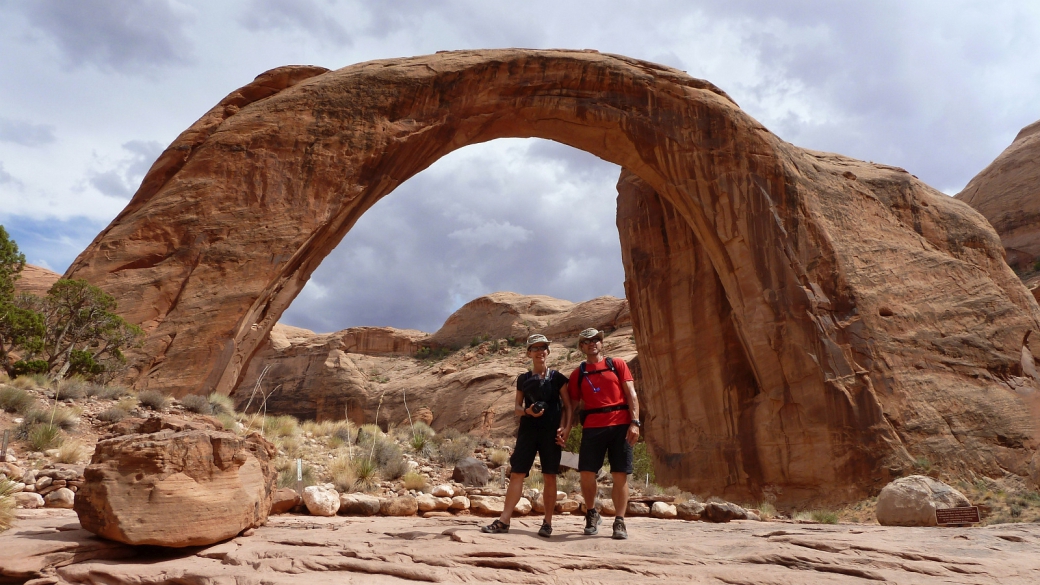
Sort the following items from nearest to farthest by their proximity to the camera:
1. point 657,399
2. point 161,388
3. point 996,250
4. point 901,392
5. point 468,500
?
1. point 468,500
2. point 161,388
3. point 901,392
4. point 996,250
5. point 657,399

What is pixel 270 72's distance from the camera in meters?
13.0

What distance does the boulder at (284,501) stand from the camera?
6102 millimetres

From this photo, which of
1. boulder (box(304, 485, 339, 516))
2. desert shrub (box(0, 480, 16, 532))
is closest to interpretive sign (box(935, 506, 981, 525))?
boulder (box(304, 485, 339, 516))

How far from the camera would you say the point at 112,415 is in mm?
8938

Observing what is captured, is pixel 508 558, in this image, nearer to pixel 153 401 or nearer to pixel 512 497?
pixel 512 497

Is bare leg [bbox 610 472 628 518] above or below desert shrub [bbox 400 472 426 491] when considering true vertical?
above

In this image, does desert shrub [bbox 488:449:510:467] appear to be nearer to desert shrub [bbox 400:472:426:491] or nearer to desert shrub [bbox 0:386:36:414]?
desert shrub [bbox 400:472:426:491]

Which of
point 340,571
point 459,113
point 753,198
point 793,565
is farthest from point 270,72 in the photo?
point 793,565

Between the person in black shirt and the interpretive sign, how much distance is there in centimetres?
426

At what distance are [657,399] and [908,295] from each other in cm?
541

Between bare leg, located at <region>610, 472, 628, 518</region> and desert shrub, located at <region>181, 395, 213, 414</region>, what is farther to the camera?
desert shrub, located at <region>181, 395, 213, 414</region>

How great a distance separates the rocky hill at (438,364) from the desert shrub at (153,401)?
15517 millimetres

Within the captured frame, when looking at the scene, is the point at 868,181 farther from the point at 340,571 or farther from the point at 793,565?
the point at 340,571

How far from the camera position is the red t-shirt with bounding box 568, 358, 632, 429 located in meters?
5.14
